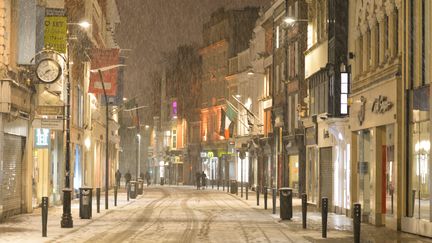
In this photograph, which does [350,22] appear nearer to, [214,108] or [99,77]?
[99,77]

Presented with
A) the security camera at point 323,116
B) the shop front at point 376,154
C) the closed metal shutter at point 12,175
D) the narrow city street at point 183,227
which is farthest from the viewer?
the security camera at point 323,116

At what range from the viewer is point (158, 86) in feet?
468

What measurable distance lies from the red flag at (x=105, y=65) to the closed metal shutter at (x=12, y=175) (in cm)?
1395

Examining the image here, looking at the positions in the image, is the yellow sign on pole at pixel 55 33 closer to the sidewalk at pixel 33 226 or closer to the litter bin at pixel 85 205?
the litter bin at pixel 85 205

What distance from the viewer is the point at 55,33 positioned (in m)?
38.2

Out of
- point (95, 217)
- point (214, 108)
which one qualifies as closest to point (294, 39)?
point (95, 217)

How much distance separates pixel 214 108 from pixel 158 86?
37.8 metres

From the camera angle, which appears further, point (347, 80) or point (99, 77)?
point (99, 77)

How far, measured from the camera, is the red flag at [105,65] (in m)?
52.1

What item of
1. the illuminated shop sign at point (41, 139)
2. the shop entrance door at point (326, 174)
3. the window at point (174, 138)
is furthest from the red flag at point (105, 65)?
the window at point (174, 138)

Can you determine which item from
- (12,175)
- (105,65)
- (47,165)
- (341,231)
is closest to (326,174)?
(47,165)

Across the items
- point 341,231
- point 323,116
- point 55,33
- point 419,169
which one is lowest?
point 341,231

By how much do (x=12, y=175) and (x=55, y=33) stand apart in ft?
19.5

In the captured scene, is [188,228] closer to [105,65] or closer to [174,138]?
[105,65]
